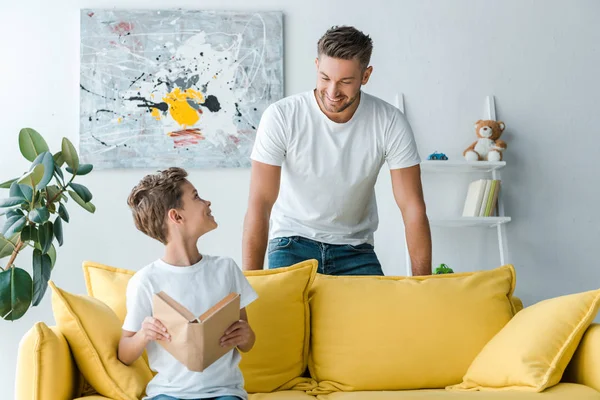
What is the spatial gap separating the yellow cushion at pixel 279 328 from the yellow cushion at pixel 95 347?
36 centimetres

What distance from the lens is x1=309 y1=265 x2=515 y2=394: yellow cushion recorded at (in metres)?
2.08

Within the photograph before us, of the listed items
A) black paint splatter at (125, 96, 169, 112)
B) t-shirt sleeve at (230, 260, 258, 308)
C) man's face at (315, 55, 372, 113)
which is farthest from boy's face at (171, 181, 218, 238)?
black paint splatter at (125, 96, 169, 112)

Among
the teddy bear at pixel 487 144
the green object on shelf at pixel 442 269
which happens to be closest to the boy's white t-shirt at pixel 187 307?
the green object on shelf at pixel 442 269

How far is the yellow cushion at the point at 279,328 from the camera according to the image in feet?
6.77

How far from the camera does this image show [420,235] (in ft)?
8.18

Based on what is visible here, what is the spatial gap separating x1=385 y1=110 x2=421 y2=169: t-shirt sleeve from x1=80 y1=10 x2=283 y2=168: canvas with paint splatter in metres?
1.38

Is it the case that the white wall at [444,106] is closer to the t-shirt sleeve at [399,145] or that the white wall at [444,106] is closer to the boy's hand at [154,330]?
the t-shirt sleeve at [399,145]

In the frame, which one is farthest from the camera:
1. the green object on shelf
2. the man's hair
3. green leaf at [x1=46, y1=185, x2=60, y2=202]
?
the green object on shelf

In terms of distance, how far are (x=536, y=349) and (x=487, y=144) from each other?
2037 mm

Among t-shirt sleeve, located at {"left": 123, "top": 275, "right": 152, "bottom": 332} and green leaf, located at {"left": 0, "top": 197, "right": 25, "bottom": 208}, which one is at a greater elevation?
green leaf, located at {"left": 0, "top": 197, "right": 25, "bottom": 208}

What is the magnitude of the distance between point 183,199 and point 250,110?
2.03 m

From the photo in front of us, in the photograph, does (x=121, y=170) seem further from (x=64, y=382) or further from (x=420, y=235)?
(x=64, y=382)

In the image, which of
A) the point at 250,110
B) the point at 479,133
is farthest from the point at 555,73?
the point at 250,110

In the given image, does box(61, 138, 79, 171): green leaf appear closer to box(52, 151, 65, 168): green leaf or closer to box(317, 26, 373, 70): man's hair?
box(52, 151, 65, 168): green leaf
